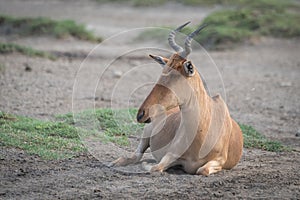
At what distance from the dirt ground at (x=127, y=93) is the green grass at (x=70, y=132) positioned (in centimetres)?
26

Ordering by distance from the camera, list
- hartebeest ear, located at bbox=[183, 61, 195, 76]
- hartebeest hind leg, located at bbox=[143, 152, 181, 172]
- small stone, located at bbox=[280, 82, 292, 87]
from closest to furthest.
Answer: hartebeest ear, located at bbox=[183, 61, 195, 76]
hartebeest hind leg, located at bbox=[143, 152, 181, 172]
small stone, located at bbox=[280, 82, 292, 87]

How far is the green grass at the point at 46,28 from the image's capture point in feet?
57.7

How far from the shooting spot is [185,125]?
22.8ft

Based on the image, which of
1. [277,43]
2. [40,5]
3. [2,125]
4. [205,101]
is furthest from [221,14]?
[205,101]

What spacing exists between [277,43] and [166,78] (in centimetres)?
1091

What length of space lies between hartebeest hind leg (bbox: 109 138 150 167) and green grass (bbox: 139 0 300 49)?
8.65m

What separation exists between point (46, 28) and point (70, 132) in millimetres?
9511

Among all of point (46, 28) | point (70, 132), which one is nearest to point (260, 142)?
point (70, 132)

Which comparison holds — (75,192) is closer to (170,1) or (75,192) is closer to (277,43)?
(277,43)

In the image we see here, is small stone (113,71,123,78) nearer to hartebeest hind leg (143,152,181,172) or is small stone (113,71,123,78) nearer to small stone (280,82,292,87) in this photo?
small stone (280,82,292,87)

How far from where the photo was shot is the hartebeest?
6695 millimetres

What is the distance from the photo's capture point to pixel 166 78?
6727mm

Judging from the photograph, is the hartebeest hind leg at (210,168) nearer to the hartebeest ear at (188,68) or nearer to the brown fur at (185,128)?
the brown fur at (185,128)

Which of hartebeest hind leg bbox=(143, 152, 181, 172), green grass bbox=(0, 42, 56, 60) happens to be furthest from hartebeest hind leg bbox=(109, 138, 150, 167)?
green grass bbox=(0, 42, 56, 60)
